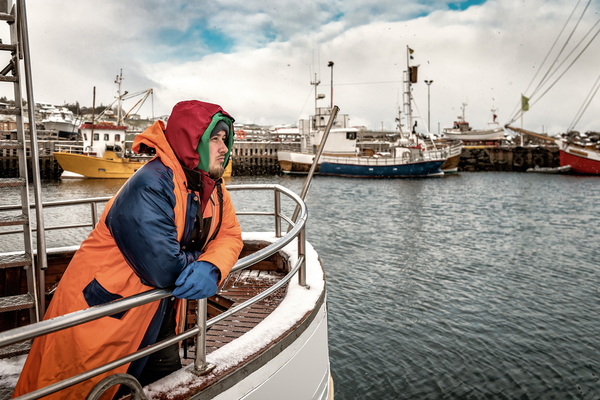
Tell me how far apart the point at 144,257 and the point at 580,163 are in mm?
57292

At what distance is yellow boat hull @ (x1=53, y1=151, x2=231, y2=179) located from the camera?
3706 centimetres

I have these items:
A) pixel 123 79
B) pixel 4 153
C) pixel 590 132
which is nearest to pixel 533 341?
pixel 123 79

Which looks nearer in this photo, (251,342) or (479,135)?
(251,342)

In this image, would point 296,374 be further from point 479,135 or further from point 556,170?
point 479,135

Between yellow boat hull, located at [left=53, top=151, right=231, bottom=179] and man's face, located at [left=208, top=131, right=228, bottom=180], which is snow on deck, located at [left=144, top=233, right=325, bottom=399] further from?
yellow boat hull, located at [left=53, top=151, right=231, bottom=179]

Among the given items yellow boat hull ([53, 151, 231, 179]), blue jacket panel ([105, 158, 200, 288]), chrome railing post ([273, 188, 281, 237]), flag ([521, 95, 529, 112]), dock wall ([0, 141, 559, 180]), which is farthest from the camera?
flag ([521, 95, 529, 112])

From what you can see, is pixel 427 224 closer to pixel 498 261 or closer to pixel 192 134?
pixel 498 261

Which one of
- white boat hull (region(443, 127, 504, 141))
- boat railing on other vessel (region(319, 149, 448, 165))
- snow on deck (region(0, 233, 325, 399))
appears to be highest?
white boat hull (region(443, 127, 504, 141))

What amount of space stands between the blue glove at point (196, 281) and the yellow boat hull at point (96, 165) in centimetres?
3779

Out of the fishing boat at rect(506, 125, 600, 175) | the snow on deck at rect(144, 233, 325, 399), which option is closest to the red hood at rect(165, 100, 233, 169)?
the snow on deck at rect(144, 233, 325, 399)

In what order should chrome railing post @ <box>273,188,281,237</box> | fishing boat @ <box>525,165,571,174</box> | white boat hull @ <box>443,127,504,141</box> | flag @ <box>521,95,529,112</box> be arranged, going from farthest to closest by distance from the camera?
white boat hull @ <box>443,127,504,141</box>
flag @ <box>521,95,529,112</box>
fishing boat @ <box>525,165,571,174</box>
chrome railing post @ <box>273,188,281,237</box>

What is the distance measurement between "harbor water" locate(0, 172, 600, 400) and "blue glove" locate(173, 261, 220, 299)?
4805 millimetres

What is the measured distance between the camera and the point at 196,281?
1.66m

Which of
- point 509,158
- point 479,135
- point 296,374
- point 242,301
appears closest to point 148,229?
point 296,374
